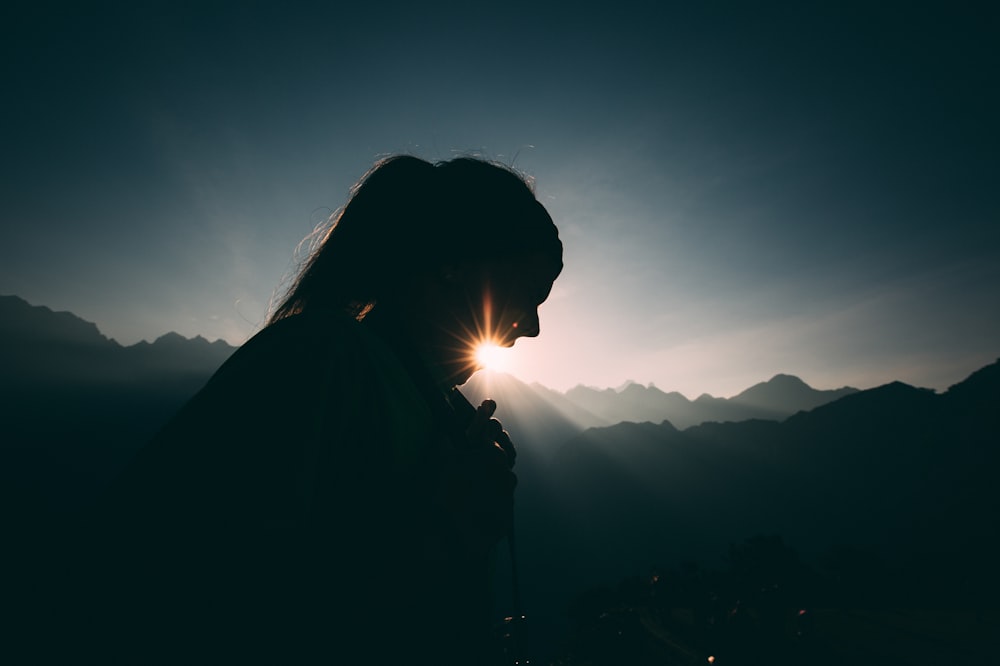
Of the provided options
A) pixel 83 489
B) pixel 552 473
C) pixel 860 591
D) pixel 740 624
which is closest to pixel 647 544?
pixel 552 473

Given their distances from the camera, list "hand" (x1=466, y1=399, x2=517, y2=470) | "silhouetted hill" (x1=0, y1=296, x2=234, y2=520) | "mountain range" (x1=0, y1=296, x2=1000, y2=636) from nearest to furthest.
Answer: "hand" (x1=466, y1=399, x2=517, y2=470)
"mountain range" (x1=0, y1=296, x2=1000, y2=636)
"silhouetted hill" (x1=0, y1=296, x2=234, y2=520)

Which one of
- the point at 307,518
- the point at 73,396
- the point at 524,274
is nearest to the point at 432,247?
the point at 524,274

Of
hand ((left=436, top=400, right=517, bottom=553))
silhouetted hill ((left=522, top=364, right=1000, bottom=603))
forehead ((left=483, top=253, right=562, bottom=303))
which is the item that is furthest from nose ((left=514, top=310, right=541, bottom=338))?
silhouetted hill ((left=522, top=364, right=1000, bottom=603))

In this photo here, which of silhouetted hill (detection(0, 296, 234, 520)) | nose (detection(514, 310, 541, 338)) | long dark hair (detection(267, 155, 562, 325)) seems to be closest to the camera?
long dark hair (detection(267, 155, 562, 325))

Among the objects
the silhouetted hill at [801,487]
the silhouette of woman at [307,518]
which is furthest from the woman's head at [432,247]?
the silhouetted hill at [801,487]

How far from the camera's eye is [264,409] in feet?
4.13

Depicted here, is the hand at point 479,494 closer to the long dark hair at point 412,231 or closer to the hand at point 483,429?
the hand at point 483,429

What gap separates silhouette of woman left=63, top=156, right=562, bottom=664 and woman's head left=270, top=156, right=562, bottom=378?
0.43m

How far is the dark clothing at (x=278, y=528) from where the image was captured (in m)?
1.09

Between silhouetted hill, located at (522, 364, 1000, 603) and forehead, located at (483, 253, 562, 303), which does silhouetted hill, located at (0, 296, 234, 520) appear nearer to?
silhouetted hill, located at (522, 364, 1000, 603)

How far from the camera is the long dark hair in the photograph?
230 centimetres

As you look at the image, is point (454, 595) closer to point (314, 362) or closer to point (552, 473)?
point (314, 362)

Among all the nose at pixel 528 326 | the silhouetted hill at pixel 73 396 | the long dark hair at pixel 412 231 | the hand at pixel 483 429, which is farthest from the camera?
the silhouetted hill at pixel 73 396

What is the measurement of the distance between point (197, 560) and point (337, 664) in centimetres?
52
